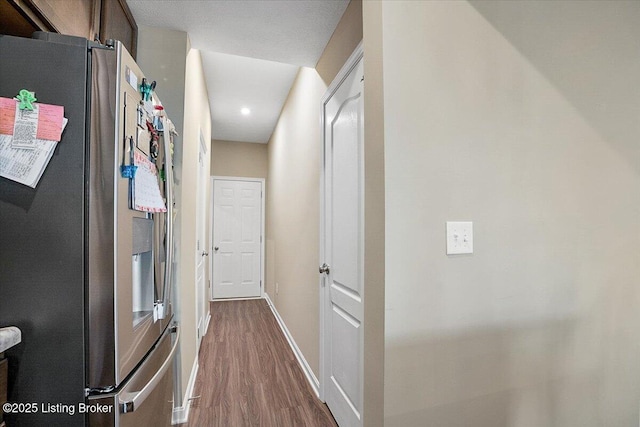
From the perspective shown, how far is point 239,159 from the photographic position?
5133mm

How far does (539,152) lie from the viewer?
3.92 feet

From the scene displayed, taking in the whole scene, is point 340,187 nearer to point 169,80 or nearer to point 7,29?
point 169,80

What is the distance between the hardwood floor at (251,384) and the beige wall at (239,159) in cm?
259

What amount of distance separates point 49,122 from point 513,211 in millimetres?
1607

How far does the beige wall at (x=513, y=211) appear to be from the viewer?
40.6 inches

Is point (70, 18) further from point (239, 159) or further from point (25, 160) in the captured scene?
point (239, 159)

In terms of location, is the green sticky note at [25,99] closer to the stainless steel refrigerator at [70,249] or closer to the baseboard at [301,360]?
the stainless steel refrigerator at [70,249]

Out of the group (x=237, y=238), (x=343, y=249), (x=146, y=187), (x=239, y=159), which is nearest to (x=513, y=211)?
(x=343, y=249)

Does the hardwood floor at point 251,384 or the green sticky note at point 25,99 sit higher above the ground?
the green sticky note at point 25,99

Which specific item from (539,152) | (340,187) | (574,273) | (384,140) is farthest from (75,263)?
(574,273)

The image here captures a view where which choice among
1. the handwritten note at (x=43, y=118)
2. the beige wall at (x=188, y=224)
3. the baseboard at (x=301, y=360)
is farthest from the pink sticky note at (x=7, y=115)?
the baseboard at (x=301, y=360)

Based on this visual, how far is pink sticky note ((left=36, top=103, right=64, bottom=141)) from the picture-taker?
82cm

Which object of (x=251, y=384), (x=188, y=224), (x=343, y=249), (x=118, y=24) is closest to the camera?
(x=118, y=24)

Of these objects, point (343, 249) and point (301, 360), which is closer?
point (343, 249)
